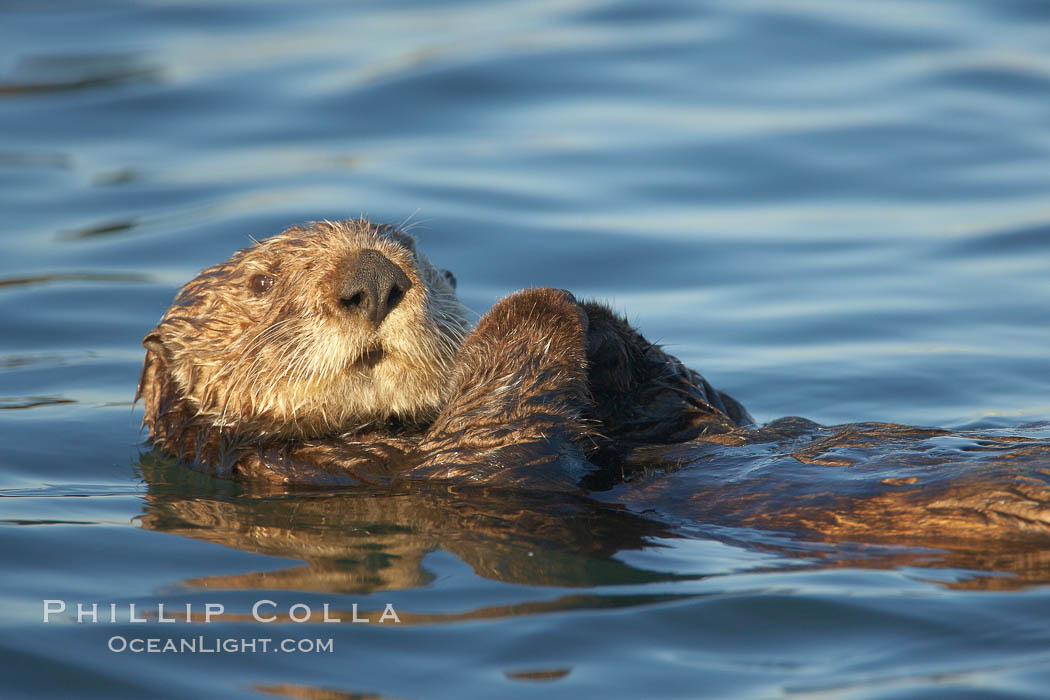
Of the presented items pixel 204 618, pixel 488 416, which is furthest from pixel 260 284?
pixel 204 618

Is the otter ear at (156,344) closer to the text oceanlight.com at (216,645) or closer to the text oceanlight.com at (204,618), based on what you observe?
the text oceanlight.com at (204,618)

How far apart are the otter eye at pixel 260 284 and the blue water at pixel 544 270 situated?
762 millimetres

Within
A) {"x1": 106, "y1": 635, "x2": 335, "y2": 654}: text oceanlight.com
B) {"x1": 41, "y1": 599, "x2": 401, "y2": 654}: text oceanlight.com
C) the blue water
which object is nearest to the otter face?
the blue water

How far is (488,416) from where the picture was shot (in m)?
4.34

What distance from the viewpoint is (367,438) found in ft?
15.6

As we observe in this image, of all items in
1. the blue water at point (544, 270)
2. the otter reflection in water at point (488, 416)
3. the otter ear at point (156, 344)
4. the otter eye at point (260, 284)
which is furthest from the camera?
the otter ear at point (156, 344)

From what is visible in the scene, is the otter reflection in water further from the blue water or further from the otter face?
the blue water

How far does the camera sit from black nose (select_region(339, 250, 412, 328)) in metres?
4.33

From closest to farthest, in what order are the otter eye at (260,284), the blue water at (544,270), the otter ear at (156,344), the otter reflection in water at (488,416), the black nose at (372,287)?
the blue water at (544,270) < the otter reflection in water at (488,416) < the black nose at (372,287) < the otter eye at (260,284) < the otter ear at (156,344)

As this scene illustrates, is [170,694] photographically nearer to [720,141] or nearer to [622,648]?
[622,648]

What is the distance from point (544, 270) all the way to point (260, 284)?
3.28 meters

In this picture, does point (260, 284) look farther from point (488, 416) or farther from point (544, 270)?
point (544, 270)

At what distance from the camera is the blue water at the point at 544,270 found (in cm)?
328

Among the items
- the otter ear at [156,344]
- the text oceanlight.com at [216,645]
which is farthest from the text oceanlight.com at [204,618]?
the otter ear at [156,344]
